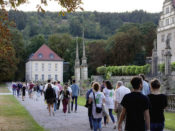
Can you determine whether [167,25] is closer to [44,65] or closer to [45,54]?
[45,54]

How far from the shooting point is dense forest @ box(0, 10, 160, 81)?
203ft

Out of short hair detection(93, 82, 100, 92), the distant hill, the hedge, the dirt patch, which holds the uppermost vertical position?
the distant hill

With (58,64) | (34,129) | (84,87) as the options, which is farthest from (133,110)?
(58,64)

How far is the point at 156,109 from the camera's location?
6.27 m

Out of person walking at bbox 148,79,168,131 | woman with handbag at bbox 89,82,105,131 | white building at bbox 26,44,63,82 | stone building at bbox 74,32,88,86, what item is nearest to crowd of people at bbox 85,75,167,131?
person walking at bbox 148,79,168,131

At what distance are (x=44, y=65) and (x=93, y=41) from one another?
1352cm

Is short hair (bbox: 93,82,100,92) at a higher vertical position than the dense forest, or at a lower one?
lower

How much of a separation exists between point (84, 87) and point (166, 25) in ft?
77.0

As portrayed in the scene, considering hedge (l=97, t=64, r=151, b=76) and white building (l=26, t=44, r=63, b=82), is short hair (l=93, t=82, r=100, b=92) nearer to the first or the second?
hedge (l=97, t=64, r=151, b=76)

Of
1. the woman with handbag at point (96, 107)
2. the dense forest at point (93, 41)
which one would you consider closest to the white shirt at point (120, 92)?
the woman with handbag at point (96, 107)

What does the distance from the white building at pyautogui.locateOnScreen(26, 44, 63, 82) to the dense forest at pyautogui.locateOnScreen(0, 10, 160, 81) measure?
2.63 metres

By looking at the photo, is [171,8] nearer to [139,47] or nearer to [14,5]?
[139,47]

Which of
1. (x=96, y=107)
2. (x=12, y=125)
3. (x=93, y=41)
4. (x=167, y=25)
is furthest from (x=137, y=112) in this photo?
(x=93, y=41)

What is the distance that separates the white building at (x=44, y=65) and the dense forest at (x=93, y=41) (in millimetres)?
2627
